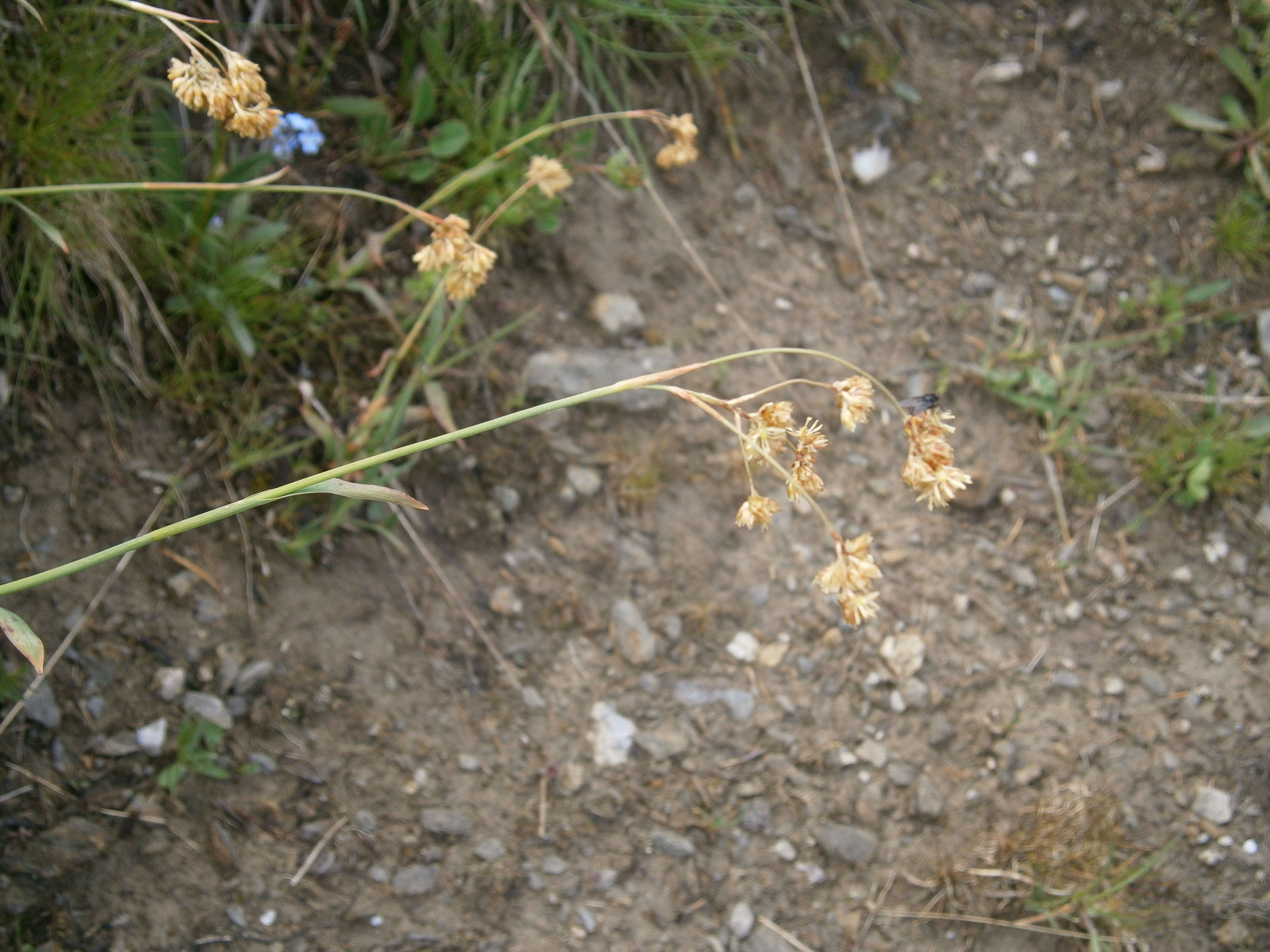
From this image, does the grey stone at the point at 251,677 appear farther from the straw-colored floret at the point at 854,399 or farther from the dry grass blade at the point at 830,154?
the dry grass blade at the point at 830,154

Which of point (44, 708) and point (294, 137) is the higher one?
point (294, 137)

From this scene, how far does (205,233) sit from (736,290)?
4.55 ft

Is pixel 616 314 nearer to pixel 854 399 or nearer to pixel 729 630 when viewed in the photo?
pixel 729 630

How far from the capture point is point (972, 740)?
7.52 feet

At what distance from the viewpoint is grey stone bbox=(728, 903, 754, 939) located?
2.07 meters

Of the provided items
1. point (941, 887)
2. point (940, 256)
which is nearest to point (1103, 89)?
point (940, 256)

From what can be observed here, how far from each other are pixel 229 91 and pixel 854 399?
3.76 feet

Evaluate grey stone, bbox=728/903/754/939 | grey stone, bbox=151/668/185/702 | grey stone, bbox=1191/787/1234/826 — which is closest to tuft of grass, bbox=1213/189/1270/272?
grey stone, bbox=1191/787/1234/826

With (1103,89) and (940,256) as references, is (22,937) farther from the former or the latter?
(1103,89)

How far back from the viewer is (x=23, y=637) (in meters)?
1.23

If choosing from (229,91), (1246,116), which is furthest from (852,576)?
(1246,116)

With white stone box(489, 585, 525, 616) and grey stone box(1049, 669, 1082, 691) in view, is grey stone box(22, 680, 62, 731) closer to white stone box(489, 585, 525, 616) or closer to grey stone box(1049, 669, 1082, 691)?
white stone box(489, 585, 525, 616)

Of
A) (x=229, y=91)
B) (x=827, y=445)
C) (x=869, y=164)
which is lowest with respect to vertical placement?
(x=869, y=164)

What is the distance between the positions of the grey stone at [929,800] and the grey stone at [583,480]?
110cm
